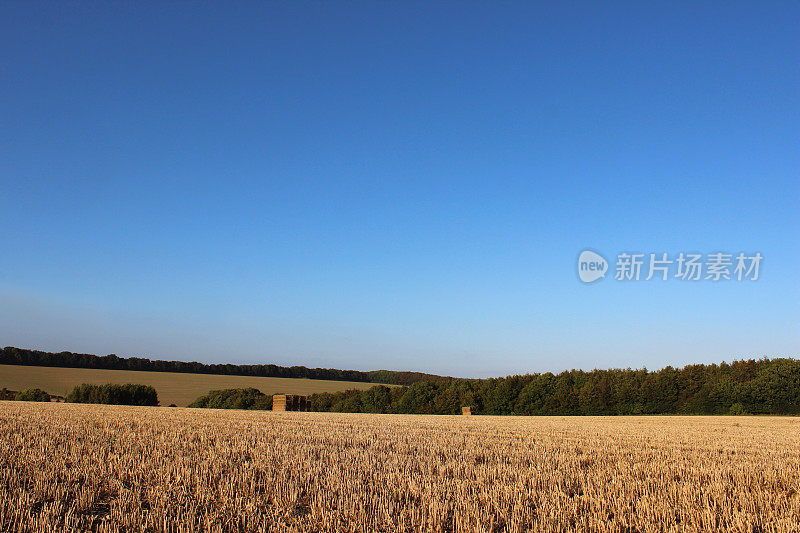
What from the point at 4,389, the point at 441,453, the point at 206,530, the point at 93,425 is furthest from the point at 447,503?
the point at 4,389

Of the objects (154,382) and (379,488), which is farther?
(154,382)

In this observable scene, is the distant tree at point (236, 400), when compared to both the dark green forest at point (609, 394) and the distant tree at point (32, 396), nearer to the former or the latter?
the dark green forest at point (609, 394)

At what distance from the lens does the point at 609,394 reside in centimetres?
5691

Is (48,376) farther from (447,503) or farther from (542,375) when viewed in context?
(447,503)

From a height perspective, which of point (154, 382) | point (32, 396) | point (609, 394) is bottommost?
point (154, 382)

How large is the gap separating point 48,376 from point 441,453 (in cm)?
8987

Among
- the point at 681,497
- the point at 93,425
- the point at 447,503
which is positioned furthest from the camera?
the point at 93,425

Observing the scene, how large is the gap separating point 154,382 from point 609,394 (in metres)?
66.2

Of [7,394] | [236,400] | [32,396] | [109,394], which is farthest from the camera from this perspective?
[109,394]

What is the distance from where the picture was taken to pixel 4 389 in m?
63.7

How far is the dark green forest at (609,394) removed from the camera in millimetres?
50062

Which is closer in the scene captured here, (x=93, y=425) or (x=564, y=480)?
(x=564, y=480)

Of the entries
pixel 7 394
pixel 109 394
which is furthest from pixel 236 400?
pixel 7 394

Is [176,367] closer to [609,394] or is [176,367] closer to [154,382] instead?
[154,382]
